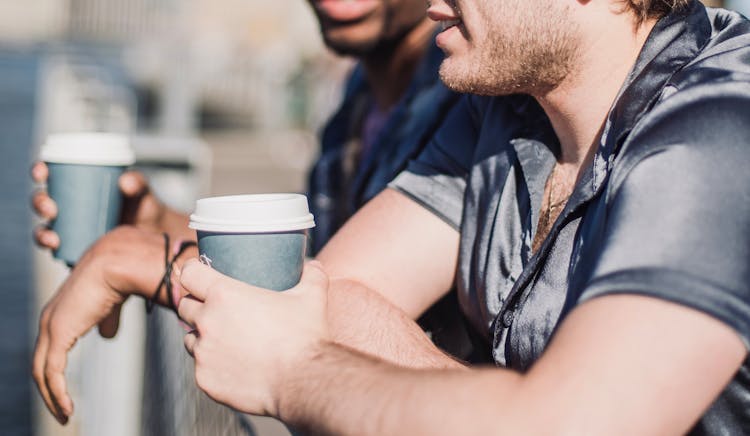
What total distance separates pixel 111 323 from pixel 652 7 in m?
1.42

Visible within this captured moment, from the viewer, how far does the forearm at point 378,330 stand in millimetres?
1840

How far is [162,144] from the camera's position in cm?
505

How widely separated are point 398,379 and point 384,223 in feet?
2.88

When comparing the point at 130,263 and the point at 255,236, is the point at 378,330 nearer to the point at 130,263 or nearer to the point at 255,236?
the point at 255,236

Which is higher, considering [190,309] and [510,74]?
[510,74]

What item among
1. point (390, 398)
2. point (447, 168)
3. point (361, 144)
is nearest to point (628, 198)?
point (390, 398)

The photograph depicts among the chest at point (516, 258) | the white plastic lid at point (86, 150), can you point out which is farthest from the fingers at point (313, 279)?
the white plastic lid at point (86, 150)

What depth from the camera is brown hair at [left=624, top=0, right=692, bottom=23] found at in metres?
1.90

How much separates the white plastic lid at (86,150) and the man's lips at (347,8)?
1167mm

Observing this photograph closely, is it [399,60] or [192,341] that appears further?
[399,60]

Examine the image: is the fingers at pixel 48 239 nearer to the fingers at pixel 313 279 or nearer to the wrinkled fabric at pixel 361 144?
the wrinkled fabric at pixel 361 144

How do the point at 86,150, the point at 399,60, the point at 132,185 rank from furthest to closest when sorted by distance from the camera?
the point at 399,60 → the point at 132,185 → the point at 86,150

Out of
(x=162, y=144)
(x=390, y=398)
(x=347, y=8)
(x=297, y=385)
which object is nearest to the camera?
(x=390, y=398)

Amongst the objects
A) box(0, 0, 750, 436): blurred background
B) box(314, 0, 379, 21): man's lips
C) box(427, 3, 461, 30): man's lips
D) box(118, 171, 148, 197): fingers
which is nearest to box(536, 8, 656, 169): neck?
box(427, 3, 461, 30): man's lips
